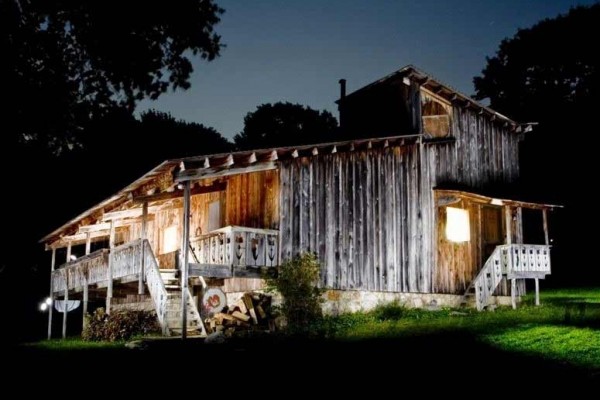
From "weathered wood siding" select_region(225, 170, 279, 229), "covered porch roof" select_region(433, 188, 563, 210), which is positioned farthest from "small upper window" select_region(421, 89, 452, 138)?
"weathered wood siding" select_region(225, 170, 279, 229)

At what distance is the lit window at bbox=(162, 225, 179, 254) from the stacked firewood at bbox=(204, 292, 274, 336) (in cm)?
640

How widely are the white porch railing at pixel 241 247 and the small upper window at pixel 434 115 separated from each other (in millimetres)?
7322

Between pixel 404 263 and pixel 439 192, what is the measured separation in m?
2.86

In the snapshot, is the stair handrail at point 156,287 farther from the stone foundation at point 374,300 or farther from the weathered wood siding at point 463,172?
the weathered wood siding at point 463,172

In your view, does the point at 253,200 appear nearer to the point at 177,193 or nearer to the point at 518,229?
the point at 177,193

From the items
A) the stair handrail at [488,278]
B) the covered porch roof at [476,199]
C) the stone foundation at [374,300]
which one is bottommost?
the stone foundation at [374,300]

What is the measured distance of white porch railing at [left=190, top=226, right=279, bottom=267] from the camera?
795 inches

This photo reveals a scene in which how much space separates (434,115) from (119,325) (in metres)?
12.9

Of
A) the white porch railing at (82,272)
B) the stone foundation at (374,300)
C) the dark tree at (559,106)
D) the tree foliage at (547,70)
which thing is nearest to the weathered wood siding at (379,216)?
the stone foundation at (374,300)

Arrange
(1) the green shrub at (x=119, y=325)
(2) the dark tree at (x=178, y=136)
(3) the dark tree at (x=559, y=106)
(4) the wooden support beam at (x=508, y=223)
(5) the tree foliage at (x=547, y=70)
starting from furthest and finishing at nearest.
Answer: (2) the dark tree at (x=178, y=136), (5) the tree foliage at (x=547, y=70), (3) the dark tree at (x=559, y=106), (4) the wooden support beam at (x=508, y=223), (1) the green shrub at (x=119, y=325)

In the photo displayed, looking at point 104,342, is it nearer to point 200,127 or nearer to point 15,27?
point 15,27

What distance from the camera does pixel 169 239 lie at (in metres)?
27.4

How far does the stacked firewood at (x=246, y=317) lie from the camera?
20484mm

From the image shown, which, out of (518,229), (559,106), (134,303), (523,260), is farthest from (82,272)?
(559,106)
